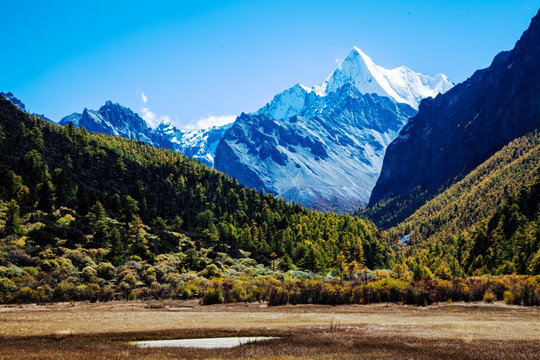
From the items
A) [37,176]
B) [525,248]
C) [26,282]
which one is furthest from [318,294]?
[37,176]

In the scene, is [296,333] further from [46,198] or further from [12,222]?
[46,198]

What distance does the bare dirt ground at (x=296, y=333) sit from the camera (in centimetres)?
2698

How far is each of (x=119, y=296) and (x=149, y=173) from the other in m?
128

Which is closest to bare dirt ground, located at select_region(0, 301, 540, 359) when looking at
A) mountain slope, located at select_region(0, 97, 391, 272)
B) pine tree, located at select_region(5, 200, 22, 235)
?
pine tree, located at select_region(5, 200, 22, 235)

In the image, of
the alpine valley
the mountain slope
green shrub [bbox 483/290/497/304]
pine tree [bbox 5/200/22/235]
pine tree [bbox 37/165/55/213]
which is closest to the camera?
green shrub [bbox 483/290/497/304]

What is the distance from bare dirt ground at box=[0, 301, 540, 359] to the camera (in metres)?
27.0

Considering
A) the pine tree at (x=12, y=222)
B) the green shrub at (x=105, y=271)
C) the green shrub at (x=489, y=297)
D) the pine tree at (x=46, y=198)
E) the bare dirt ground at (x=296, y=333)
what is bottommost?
the bare dirt ground at (x=296, y=333)

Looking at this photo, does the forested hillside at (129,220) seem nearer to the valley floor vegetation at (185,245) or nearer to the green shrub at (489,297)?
the valley floor vegetation at (185,245)

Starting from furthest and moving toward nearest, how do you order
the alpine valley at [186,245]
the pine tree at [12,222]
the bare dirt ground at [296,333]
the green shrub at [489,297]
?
1. the pine tree at [12,222]
2. the alpine valley at [186,245]
3. the green shrub at [489,297]
4. the bare dirt ground at [296,333]

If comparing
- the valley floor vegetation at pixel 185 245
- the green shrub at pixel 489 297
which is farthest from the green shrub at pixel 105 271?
the green shrub at pixel 489 297

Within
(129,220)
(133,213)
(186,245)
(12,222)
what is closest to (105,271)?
(12,222)

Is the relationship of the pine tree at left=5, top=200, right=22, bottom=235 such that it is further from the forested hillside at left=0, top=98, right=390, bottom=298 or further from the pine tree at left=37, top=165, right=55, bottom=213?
the pine tree at left=37, top=165, right=55, bottom=213

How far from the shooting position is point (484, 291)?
65438 millimetres

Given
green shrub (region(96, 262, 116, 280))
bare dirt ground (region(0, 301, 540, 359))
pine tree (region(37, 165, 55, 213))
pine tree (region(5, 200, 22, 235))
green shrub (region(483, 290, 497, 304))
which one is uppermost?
pine tree (region(37, 165, 55, 213))
